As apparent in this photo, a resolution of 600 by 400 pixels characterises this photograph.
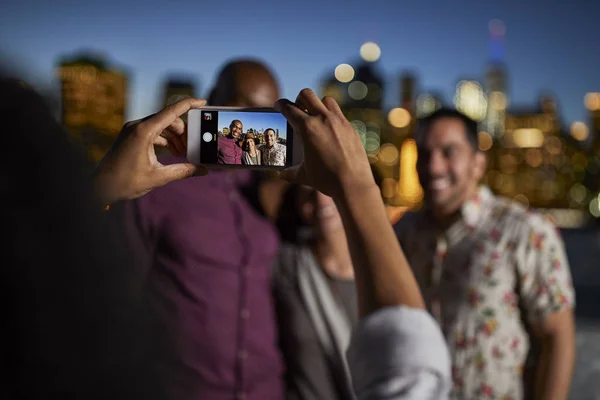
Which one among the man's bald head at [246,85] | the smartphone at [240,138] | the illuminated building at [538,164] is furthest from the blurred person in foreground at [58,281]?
the illuminated building at [538,164]

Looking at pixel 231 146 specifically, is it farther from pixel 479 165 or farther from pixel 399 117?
pixel 399 117

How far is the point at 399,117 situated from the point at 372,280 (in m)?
74.3

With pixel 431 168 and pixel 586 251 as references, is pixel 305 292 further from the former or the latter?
pixel 586 251

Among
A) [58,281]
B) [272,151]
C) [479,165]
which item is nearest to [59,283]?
[58,281]

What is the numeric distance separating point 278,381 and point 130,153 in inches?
Result: 46.2

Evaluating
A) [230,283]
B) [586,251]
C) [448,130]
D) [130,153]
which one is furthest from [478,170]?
[586,251]

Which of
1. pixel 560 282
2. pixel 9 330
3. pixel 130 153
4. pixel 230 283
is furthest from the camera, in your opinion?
pixel 560 282

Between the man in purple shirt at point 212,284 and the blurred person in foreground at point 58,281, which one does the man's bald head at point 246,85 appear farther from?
the blurred person in foreground at point 58,281

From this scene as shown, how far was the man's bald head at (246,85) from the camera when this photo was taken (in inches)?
80.7

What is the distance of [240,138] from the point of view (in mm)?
1088

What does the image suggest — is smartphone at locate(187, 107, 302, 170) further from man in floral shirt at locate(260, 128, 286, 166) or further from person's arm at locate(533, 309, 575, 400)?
person's arm at locate(533, 309, 575, 400)

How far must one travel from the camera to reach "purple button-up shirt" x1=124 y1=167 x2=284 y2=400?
1.78 meters

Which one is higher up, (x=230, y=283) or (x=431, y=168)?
(x=431, y=168)

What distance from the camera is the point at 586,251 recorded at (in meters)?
23.1
